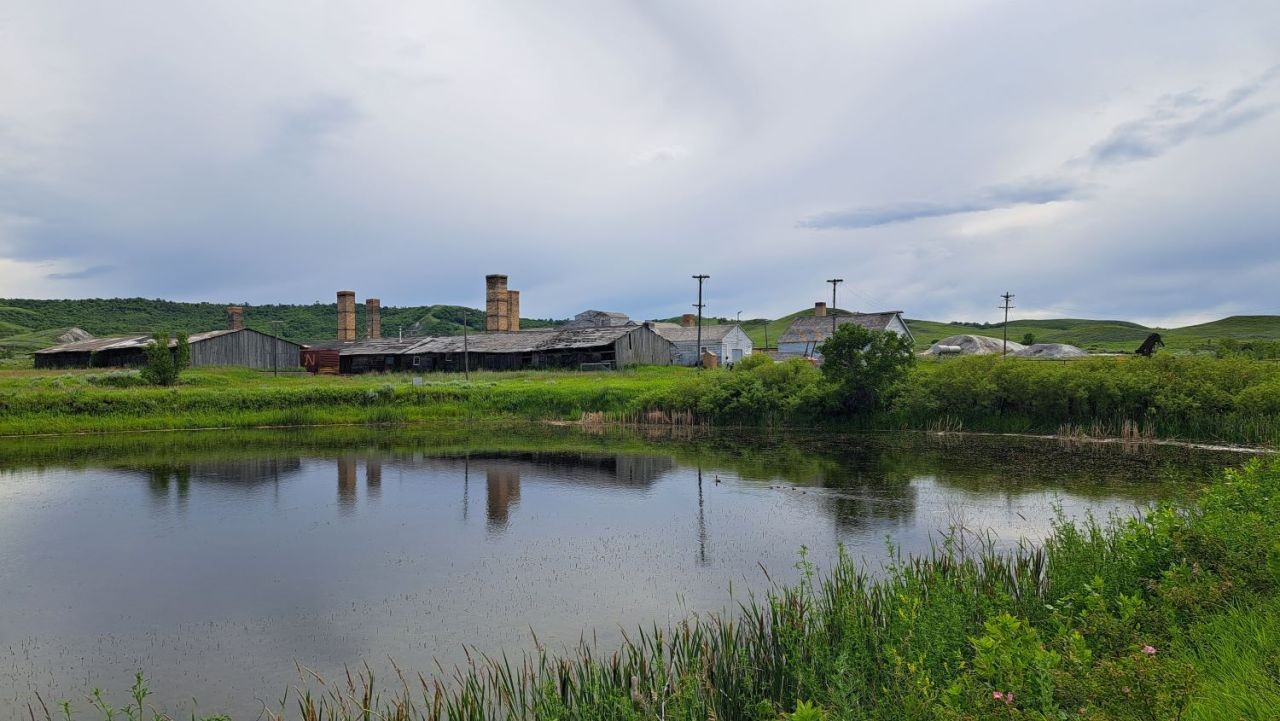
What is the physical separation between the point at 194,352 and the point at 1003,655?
6950 cm

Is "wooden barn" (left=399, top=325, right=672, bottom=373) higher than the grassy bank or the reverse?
higher

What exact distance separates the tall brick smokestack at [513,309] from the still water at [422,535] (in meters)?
47.1

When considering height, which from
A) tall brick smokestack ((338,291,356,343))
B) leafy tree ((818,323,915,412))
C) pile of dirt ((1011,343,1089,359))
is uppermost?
tall brick smokestack ((338,291,356,343))

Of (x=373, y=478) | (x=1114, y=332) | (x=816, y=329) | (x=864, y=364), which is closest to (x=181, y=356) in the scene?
(x=373, y=478)

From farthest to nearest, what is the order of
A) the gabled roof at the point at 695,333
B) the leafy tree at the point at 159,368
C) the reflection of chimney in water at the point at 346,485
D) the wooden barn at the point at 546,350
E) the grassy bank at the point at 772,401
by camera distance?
the gabled roof at the point at 695,333, the wooden barn at the point at 546,350, the leafy tree at the point at 159,368, the grassy bank at the point at 772,401, the reflection of chimney in water at the point at 346,485

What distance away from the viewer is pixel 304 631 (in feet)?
37.7

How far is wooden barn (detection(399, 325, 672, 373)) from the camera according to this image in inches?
2469

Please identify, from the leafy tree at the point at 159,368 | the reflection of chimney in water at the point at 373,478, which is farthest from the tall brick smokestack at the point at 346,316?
the reflection of chimney in water at the point at 373,478

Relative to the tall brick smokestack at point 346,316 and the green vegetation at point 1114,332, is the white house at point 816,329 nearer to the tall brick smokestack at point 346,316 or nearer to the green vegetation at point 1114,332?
the green vegetation at point 1114,332

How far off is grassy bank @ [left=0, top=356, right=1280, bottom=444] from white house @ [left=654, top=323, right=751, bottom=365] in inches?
975

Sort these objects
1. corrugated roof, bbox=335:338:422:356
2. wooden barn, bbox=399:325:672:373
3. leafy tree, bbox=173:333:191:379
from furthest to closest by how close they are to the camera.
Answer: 1. corrugated roof, bbox=335:338:422:356
2. wooden barn, bbox=399:325:672:373
3. leafy tree, bbox=173:333:191:379

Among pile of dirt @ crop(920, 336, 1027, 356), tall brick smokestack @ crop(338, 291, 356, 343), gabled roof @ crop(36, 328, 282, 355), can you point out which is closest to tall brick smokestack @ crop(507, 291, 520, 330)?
tall brick smokestack @ crop(338, 291, 356, 343)

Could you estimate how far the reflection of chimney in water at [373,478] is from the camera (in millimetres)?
23250

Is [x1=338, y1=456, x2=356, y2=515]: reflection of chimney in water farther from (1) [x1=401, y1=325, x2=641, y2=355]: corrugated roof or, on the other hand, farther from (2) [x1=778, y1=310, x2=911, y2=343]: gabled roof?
(2) [x1=778, y1=310, x2=911, y2=343]: gabled roof
